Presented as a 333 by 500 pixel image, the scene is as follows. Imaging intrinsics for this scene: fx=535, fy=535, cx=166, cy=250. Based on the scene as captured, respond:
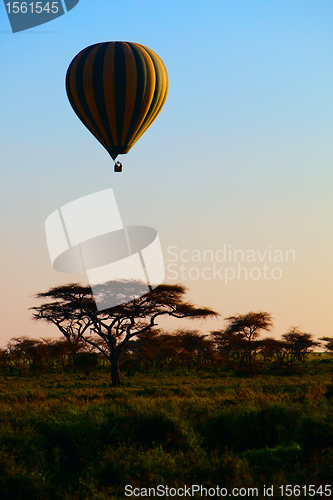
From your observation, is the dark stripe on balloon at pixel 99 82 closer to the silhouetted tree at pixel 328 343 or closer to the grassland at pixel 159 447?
the grassland at pixel 159 447

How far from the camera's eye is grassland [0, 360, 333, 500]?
10.2 metres

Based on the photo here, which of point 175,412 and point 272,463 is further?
point 175,412

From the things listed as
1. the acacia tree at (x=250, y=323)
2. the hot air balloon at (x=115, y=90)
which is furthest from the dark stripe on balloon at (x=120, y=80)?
the acacia tree at (x=250, y=323)

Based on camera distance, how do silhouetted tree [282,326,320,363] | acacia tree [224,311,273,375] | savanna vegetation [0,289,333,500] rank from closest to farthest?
savanna vegetation [0,289,333,500], acacia tree [224,311,273,375], silhouetted tree [282,326,320,363]

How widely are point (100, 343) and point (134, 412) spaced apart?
3291 centimetres

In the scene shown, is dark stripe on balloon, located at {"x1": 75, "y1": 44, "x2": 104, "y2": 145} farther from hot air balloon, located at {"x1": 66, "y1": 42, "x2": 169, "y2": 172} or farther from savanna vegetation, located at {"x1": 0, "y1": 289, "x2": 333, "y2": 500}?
savanna vegetation, located at {"x1": 0, "y1": 289, "x2": 333, "y2": 500}

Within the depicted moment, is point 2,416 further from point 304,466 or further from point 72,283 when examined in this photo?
point 72,283

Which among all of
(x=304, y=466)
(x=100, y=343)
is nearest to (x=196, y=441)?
(x=304, y=466)

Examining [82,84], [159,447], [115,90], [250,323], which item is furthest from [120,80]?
[250,323]

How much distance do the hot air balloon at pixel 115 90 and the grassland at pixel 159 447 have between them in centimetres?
1147

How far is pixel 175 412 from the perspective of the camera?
1373 cm

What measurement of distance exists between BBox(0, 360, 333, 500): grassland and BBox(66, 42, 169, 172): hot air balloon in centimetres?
1147

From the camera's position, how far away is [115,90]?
2142 cm

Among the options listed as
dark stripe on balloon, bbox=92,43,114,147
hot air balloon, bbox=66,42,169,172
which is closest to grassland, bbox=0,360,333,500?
hot air balloon, bbox=66,42,169,172
